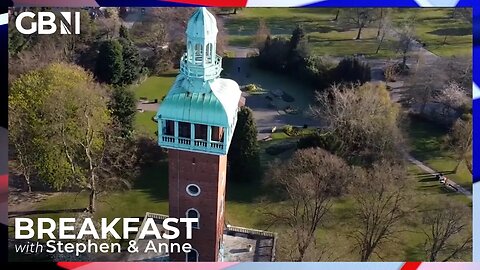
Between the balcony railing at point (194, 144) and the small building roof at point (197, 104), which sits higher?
the small building roof at point (197, 104)

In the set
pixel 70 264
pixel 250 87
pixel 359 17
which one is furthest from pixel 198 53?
pixel 70 264

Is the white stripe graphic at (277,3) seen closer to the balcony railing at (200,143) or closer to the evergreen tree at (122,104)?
the balcony railing at (200,143)

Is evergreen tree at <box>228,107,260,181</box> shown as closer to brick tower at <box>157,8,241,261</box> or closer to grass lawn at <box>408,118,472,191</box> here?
brick tower at <box>157,8,241,261</box>

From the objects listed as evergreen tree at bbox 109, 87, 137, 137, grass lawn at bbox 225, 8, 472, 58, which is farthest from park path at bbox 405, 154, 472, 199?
evergreen tree at bbox 109, 87, 137, 137

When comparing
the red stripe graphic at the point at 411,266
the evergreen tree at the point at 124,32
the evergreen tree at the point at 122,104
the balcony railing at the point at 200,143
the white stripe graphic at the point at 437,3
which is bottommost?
the red stripe graphic at the point at 411,266

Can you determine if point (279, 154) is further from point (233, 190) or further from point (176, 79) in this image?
point (176, 79)

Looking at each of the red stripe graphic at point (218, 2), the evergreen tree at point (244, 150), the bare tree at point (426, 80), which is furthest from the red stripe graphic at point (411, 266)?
the red stripe graphic at point (218, 2)
